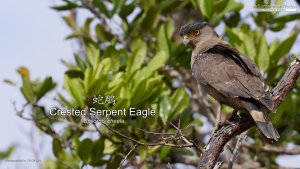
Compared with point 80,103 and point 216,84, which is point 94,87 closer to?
point 80,103

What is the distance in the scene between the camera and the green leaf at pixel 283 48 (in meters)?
6.72

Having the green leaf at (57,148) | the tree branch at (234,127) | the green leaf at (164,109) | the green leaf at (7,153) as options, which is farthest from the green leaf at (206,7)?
the green leaf at (7,153)

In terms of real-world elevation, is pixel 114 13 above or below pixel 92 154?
above

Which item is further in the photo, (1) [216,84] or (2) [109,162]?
(2) [109,162]

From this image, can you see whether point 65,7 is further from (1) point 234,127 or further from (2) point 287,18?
(1) point 234,127

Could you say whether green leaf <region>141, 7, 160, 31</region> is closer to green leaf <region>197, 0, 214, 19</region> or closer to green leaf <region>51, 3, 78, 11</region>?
green leaf <region>197, 0, 214, 19</region>

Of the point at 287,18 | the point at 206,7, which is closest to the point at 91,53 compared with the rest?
the point at 206,7

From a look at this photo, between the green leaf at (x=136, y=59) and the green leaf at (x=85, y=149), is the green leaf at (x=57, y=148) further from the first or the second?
the green leaf at (x=136, y=59)

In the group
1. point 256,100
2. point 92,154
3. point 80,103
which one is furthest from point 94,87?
point 256,100

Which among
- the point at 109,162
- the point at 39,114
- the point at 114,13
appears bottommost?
the point at 109,162

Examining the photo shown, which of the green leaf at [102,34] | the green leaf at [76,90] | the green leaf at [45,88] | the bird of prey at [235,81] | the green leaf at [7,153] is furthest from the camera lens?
the green leaf at [7,153]

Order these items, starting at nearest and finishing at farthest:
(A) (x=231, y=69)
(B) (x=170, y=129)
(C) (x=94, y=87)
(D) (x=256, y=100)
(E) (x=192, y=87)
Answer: (D) (x=256, y=100) → (A) (x=231, y=69) → (C) (x=94, y=87) → (B) (x=170, y=129) → (E) (x=192, y=87)

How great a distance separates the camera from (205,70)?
570 centimetres

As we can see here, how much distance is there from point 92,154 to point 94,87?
0.64m
